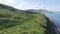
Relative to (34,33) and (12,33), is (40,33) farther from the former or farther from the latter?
(12,33)

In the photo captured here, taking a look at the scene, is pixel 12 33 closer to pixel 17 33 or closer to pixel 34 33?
pixel 17 33

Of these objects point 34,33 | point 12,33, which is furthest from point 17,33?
point 34,33

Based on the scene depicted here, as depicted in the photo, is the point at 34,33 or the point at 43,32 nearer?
the point at 34,33

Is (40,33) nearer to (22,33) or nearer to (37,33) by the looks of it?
(37,33)

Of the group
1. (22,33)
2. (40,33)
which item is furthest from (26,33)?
(40,33)

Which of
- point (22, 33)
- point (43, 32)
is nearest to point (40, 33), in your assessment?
point (43, 32)

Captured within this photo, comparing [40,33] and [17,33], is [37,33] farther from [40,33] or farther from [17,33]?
[17,33]

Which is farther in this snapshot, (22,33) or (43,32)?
(43,32)
